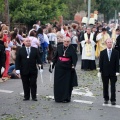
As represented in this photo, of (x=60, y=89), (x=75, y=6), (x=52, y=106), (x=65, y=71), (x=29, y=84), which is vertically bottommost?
(x=52, y=106)

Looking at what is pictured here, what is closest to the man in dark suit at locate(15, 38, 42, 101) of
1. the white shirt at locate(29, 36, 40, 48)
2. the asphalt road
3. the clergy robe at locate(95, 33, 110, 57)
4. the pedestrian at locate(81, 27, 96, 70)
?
the asphalt road

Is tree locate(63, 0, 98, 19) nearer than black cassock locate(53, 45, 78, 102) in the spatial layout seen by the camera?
No

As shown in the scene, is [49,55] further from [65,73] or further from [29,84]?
[65,73]

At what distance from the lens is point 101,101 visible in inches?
536

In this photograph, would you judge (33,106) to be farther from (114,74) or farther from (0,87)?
(0,87)

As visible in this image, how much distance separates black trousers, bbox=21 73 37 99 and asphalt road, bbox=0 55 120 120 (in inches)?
9.3

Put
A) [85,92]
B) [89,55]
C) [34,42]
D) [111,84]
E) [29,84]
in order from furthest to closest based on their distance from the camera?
[89,55] → [34,42] → [85,92] → [29,84] → [111,84]

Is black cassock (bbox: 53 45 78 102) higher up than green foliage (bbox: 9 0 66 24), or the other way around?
green foliage (bbox: 9 0 66 24)

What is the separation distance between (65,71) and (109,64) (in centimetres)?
136

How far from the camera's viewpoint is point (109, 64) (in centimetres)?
1286

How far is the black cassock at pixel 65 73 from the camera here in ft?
44.1

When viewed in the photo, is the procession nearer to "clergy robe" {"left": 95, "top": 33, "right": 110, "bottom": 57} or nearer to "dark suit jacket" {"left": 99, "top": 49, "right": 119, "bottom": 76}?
"dark suit jacket" {"left": 99, "top": 49, "right": 119, "bottom": 76}

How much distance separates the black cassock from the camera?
13445 mm

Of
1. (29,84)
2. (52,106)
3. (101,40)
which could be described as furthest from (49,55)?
(52,106)
